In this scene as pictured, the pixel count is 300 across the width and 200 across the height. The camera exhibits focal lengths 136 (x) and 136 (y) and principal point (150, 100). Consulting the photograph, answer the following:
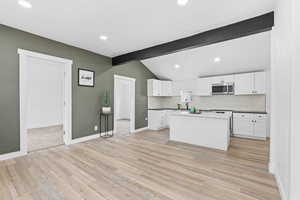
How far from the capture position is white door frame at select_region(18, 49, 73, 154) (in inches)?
114

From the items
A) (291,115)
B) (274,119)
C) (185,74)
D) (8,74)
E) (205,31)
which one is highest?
(205,31)

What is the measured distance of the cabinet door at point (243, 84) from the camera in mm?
4457

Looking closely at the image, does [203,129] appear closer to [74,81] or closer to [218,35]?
[218,35]

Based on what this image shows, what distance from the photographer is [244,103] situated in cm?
489

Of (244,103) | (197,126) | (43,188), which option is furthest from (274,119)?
(43,188)

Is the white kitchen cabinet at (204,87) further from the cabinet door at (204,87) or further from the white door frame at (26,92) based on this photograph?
the white door frame at (26,92)

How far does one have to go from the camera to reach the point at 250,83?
14.6ft

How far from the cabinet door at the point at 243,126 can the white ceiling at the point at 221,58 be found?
1701mm

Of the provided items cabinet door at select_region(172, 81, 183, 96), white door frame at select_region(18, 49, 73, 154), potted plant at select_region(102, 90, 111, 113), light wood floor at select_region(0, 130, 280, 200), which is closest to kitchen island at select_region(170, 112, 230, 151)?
light wood floor at select_region(0, 130, 280, 200)

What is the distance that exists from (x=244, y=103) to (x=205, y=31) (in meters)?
3.45

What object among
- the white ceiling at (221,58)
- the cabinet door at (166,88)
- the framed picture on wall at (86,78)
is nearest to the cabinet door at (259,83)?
the white ceiling at (221,58)

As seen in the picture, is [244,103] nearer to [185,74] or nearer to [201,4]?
[185,74]

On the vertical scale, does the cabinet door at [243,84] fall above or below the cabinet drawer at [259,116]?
above

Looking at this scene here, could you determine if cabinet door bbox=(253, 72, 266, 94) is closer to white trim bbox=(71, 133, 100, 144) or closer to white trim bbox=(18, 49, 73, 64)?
white trim bbox=(71, 133, 100, 144)
